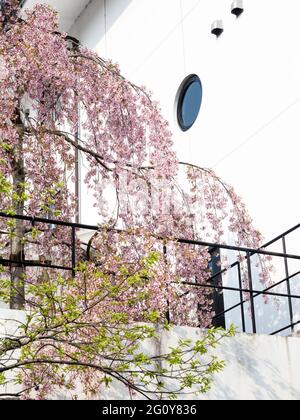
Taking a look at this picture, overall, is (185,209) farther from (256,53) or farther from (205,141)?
(256,53)

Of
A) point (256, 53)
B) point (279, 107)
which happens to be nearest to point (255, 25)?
point (256, 53)

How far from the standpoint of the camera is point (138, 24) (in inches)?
719

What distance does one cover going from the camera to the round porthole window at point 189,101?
53.0 feet

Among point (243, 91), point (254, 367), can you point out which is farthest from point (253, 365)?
point (243, 91)

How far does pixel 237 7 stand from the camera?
1499cm

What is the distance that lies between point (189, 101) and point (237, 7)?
2.05 metres

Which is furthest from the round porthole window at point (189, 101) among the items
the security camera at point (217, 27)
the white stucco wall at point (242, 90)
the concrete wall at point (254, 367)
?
the concrete wall at point (254, 367)

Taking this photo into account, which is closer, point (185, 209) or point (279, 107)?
point (279, 107)

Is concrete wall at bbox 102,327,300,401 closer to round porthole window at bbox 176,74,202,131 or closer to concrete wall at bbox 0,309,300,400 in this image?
concrete wall at bbox 0,309,300,400

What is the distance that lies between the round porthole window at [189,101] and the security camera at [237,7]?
4.84 ft

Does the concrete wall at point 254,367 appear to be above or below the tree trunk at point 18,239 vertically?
below

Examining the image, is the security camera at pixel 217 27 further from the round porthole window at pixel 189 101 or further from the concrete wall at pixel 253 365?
the concrete wall at pixel 253 365

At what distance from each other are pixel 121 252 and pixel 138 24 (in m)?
7.45

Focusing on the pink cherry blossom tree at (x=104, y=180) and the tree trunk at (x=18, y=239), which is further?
the tree trunk at (x=18, y=239)
